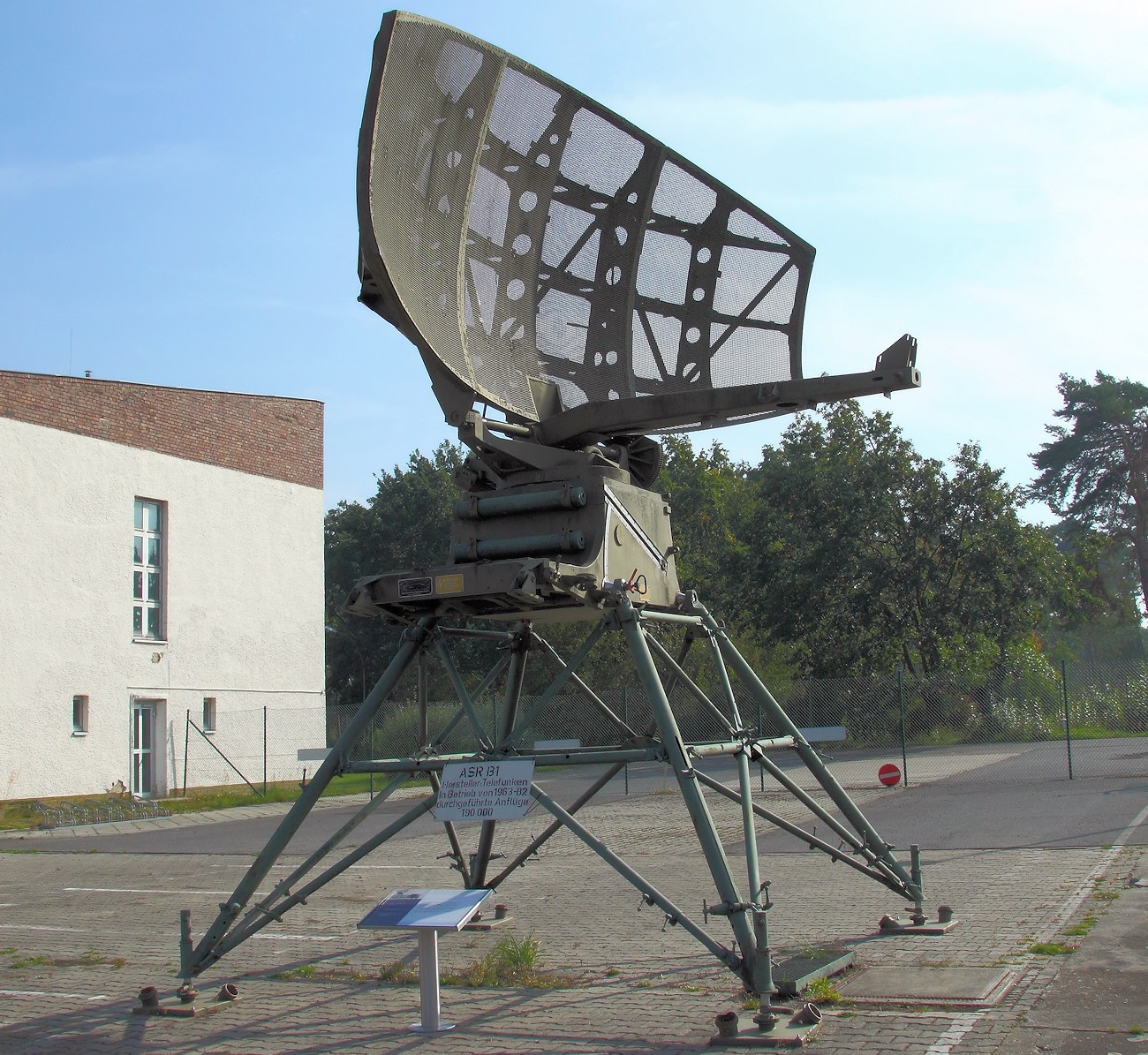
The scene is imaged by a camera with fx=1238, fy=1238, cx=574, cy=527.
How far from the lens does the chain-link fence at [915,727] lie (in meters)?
24.7

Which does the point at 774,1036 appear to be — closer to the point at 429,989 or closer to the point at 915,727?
the point at 429,989

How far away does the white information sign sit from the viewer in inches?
287

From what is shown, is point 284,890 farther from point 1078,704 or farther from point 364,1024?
point 1078,704

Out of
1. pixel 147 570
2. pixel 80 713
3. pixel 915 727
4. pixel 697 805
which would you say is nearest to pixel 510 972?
pixel 697 805

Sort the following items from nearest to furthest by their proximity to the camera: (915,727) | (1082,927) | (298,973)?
(298,973) → (1082,927) → (915,727)

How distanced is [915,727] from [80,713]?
766 inches

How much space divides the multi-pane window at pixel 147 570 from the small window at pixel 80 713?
2.11 meters

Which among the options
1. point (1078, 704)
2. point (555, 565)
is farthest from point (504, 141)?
point (1078, 704)

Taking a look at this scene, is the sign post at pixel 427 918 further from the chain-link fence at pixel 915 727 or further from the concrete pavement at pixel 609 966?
the chain-link fence at pixel 915 727

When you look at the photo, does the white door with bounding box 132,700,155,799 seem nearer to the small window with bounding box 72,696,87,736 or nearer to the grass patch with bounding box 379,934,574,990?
the small window with bounding box 72,696,87,736

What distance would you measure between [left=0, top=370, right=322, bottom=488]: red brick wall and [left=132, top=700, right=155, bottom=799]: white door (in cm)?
627

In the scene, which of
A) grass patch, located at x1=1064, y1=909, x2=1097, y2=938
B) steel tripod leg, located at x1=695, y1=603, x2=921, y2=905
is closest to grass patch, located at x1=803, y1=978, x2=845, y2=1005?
steel tripod leg, located at x1=695, y1=603, x2=921, y2=905

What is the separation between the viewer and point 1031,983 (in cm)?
715

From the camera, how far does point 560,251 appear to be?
9.44 metres
